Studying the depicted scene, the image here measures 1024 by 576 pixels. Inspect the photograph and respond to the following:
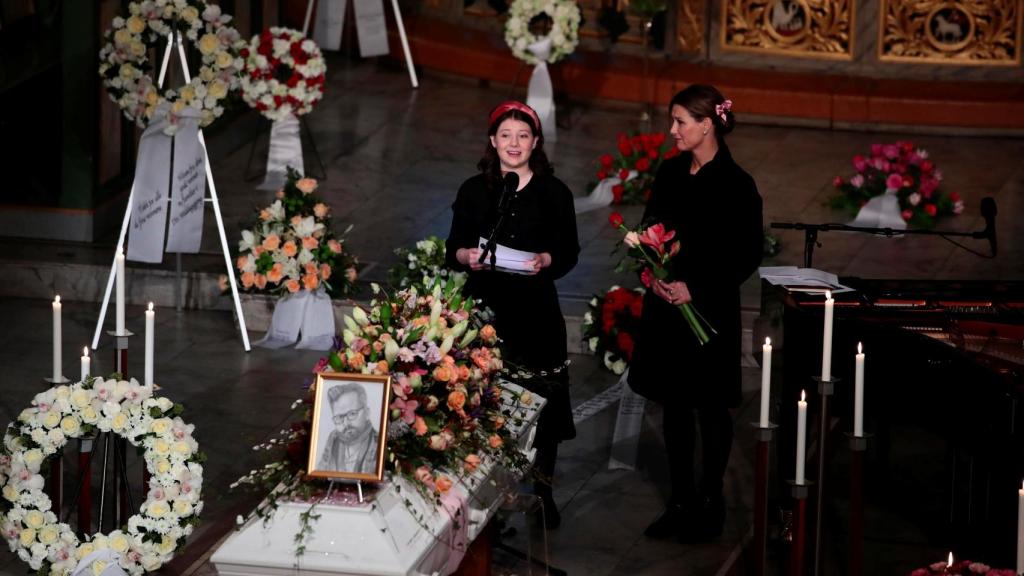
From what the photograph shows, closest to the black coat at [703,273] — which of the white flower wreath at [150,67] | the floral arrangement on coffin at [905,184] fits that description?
the white flower wreath at [150,67]

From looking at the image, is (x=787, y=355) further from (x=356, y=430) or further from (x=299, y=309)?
(x=299, y=309)

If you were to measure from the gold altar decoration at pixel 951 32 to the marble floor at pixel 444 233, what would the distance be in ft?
2.22

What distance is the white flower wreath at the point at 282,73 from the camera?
10.7 metres

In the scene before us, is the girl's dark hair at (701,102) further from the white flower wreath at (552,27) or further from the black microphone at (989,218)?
the white flower wreath at (552,27)

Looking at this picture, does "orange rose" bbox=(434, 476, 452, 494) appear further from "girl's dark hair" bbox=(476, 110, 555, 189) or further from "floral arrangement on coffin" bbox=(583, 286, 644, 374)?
"floral arrangement on coffin" bbox=(583, 286, 644, 374)

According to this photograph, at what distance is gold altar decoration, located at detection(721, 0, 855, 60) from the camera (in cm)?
1293

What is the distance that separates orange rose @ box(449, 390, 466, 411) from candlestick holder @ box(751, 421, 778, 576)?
3.00 ft

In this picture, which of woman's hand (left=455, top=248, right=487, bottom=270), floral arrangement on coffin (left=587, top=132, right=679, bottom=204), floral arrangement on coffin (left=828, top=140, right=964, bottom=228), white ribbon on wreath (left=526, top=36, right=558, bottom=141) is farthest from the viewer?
white ribbon on wreath (left=526, top=36, right=558, bottom=141)

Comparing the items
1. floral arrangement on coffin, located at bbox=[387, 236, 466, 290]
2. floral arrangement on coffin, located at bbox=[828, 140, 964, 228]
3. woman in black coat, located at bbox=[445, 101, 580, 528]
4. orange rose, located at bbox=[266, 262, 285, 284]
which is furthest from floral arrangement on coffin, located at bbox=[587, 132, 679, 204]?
woman in black coat, located at bbox=[445, 101, 580, 528]

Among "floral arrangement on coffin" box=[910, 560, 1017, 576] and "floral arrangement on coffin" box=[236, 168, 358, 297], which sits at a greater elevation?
"floral arrangement on coffin" box=[236, 168, 358, 297]

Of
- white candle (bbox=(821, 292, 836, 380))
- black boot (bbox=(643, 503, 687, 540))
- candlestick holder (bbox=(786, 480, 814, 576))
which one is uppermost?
white candle (bbox=(821, 292, 836, 380))

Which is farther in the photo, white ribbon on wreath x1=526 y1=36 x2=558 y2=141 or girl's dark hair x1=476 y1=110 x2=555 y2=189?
white ribbon on wreath x1=526 y1=36 x2=558 y2=141

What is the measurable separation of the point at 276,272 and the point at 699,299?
3014 mm

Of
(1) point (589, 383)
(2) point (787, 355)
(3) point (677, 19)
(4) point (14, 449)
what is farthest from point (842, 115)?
(4) point (14, 449)
